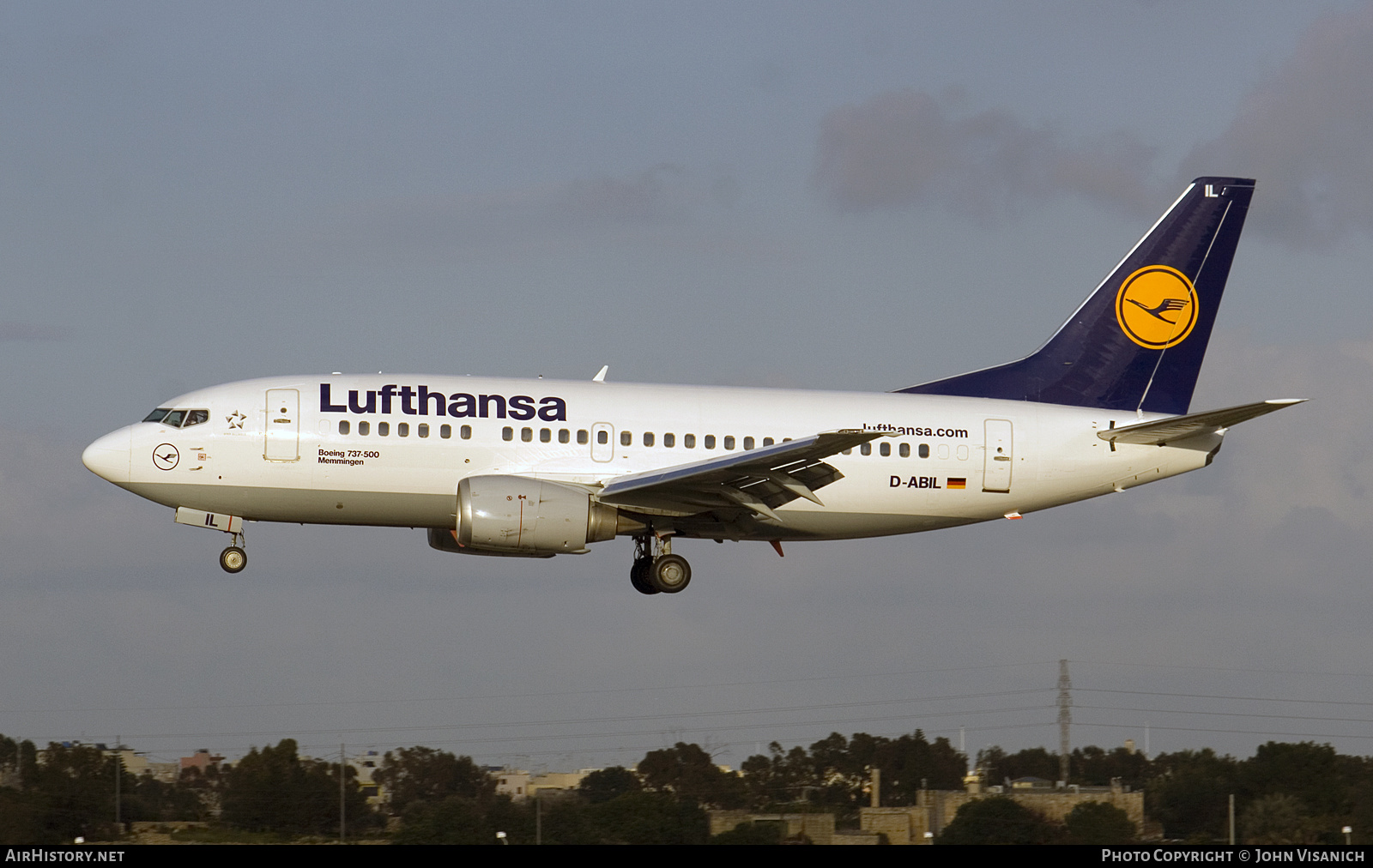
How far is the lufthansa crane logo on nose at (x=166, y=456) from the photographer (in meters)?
33.1

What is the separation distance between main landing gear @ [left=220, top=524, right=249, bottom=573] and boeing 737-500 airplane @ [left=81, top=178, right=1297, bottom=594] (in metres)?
0.04

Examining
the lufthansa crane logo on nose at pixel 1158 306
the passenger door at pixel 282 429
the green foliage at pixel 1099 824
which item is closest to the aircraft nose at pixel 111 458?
the passenger door at pixel 282 429

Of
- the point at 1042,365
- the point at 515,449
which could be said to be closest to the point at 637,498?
the point at 515,449

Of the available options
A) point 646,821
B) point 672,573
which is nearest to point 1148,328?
point 672,573

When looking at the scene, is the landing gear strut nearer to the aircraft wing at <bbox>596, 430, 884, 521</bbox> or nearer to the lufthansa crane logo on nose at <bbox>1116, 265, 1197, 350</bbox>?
the aircraft wing at <bbox>596, 430, 884, 521</bbox>

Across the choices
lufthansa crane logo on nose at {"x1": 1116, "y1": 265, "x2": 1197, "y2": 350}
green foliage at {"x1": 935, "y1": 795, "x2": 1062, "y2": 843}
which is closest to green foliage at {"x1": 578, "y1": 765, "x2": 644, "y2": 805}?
green foliage at {"x1": 935, "y1": 795, "x2": 1062, "y2": 843}

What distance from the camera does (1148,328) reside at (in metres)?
39.7

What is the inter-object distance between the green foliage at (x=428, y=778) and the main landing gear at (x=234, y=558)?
17.5 feet

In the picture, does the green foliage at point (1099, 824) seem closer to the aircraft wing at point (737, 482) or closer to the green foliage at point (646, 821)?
the green foliage at point (646, 821)

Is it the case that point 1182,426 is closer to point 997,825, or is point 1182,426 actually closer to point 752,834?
point 997,825

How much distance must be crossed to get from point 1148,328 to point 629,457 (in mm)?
14311

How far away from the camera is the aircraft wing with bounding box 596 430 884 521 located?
3155 centimetres
